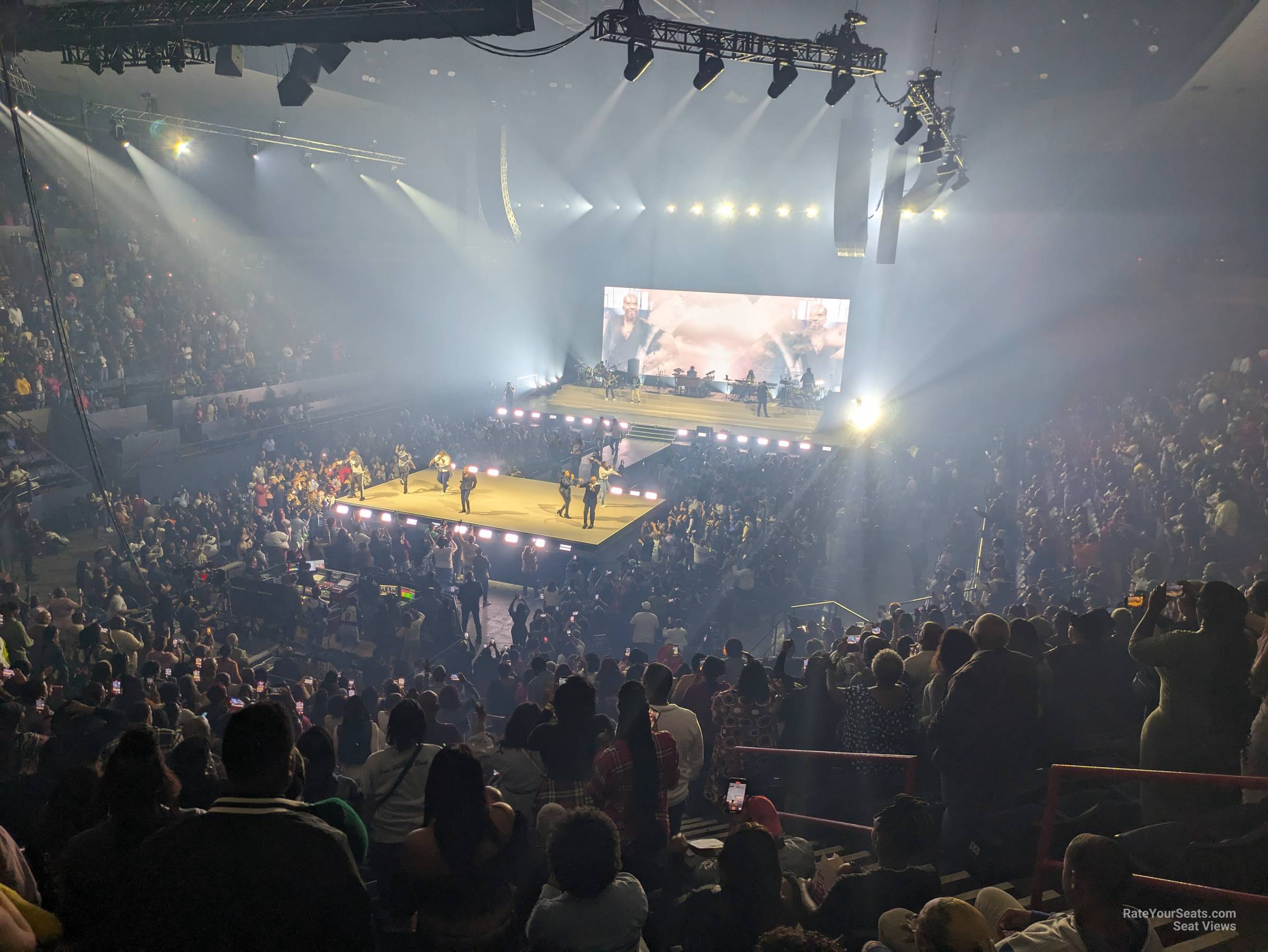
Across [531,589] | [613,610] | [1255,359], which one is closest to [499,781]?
[613,610]

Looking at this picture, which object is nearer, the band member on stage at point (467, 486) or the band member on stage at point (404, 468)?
the band member on stage at point (467, 486)

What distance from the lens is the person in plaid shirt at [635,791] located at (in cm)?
361

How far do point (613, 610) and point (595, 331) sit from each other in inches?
898

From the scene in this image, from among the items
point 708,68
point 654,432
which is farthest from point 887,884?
point 654,432

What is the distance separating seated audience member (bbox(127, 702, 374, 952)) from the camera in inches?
69.2

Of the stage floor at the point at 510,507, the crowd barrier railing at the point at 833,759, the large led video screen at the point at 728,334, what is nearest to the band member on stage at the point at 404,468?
the stage floor at the point at 510,507

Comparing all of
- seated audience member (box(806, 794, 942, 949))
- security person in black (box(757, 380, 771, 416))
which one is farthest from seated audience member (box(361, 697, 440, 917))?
security person in black (box(757, 380, 771, 416))

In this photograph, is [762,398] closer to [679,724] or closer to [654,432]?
[654,432]

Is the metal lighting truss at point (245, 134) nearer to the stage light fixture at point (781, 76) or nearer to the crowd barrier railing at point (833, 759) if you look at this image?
the stage light fixture at point (781, 76)

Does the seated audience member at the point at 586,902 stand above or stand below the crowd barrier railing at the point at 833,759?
above

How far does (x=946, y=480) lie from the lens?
66.7 feet

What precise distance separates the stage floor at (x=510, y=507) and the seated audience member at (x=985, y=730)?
1346 cm

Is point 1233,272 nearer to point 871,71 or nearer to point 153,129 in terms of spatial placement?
point 871,71

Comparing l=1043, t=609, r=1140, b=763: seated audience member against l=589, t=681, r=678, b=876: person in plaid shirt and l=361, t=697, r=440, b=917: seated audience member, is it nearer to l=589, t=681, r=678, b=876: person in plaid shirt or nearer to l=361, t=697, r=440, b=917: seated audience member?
l=589, t=681, r=678, b=876: person in plaid shirt
